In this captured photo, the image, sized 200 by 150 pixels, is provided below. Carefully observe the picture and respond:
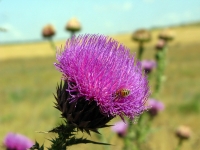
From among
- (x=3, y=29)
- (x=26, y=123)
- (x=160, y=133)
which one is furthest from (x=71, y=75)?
(x=26, y=123)

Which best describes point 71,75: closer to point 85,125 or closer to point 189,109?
point 85,125

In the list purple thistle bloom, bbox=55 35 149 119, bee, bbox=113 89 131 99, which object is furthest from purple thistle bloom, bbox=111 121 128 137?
bee, bbox=113 89 131 99

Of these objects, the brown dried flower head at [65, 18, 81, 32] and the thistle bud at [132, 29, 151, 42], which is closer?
the thistle bud at [132, 29, 151, 42]

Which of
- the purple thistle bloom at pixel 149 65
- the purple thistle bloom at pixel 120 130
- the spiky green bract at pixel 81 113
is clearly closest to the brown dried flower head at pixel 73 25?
the purple thistle bloom at pixel 149 65

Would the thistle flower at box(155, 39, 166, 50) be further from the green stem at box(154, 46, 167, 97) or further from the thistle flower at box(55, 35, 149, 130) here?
the thistle flower at box(55, 35, 149, 130)

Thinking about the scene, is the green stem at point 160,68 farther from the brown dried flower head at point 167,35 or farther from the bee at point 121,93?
the bee at point 121,93

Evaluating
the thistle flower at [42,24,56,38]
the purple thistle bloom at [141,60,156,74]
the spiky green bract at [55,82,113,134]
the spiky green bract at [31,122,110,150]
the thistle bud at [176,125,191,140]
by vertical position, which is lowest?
the thistle bud at [176,125,191,140]

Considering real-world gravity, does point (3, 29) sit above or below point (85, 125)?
above

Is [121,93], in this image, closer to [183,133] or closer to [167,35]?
[183,133]
